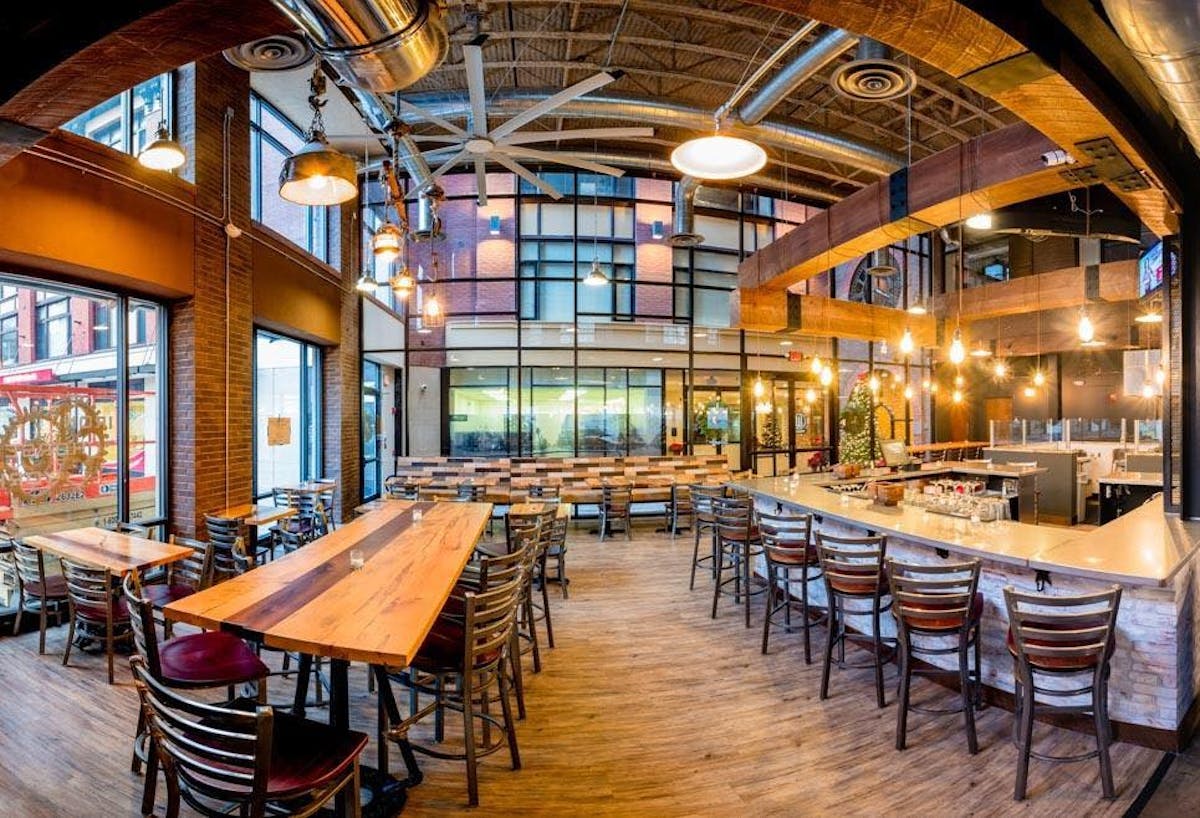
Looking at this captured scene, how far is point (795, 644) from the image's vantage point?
14.4ft

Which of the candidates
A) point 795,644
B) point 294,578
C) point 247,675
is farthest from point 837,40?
point 247,675

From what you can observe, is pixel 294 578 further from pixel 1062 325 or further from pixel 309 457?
pixel 1062 325

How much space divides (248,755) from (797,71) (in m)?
6.11

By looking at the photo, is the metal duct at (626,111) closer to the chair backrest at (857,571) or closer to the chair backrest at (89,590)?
the chair backrest at (857,571)

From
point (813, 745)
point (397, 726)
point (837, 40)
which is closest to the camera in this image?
point (397, 726)

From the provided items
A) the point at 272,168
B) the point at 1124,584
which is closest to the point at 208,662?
the point at 1124,584

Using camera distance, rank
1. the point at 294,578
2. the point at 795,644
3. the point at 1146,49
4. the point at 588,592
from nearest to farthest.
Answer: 1. the point at 1146,49
2. the point at 294,578
3. the point at 795,644
4. the point at 588,592

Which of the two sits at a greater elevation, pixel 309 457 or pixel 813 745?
pixel 309 457

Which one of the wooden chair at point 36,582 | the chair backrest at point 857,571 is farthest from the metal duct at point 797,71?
the wooden chair at point 36,582

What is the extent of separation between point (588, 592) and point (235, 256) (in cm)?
489

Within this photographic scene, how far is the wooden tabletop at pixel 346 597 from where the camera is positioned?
2027mm

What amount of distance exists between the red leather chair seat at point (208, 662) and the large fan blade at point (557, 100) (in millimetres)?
3833

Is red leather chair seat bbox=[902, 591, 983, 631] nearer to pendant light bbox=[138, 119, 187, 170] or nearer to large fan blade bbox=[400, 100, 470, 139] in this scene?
large fan blade bbox=[400, 100, 470, 139]

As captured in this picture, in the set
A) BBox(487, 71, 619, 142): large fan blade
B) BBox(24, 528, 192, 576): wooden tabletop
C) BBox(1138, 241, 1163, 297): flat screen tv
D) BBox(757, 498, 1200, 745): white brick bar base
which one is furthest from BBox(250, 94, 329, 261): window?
BBox(1138, 241, 1163, 297): flat screen tv
